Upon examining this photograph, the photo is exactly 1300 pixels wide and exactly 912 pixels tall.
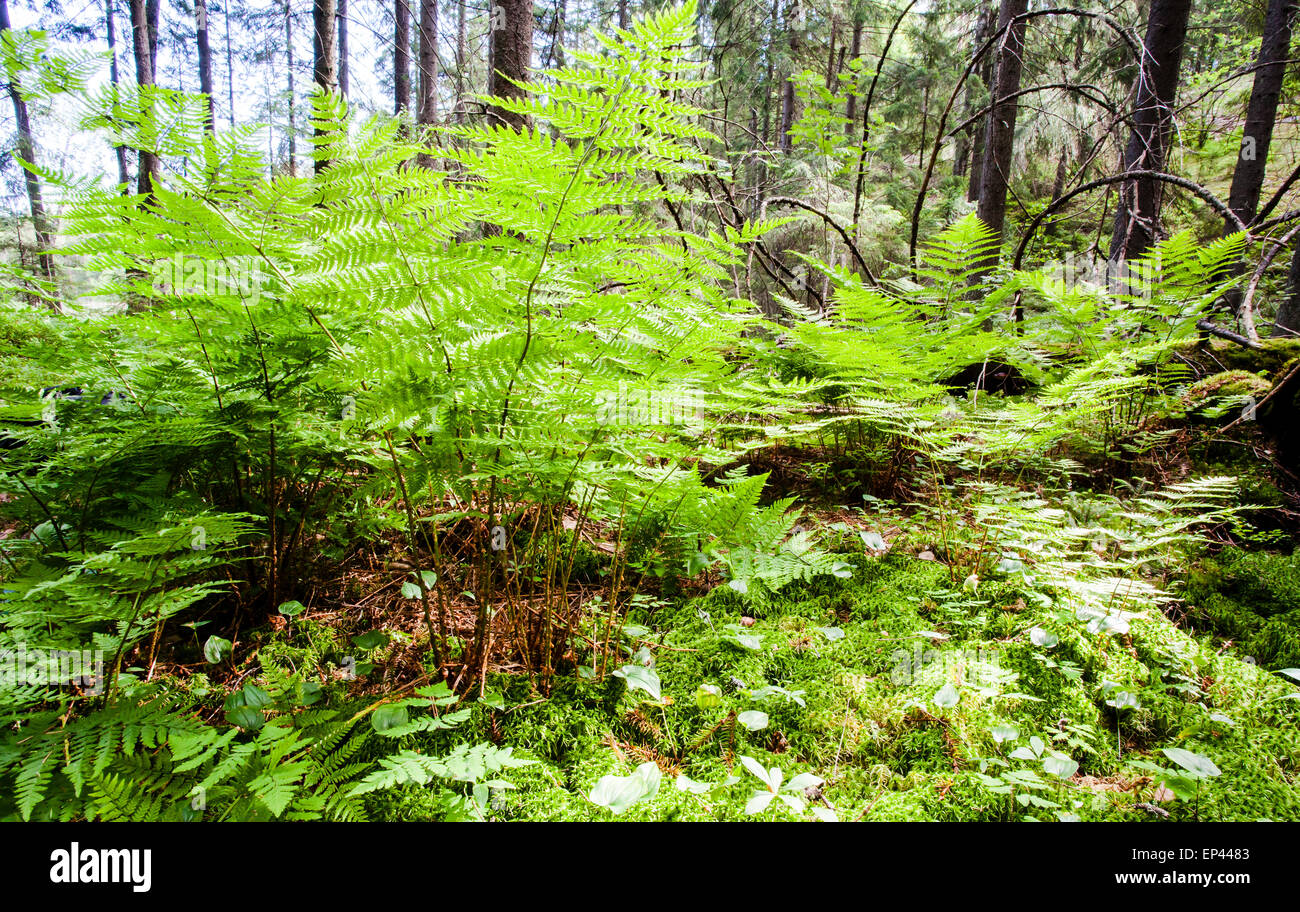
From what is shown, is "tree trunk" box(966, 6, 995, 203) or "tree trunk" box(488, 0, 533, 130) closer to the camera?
"tree trunk" box(488, 0, 533, 130)

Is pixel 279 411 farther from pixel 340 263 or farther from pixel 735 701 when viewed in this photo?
pixel 735 701

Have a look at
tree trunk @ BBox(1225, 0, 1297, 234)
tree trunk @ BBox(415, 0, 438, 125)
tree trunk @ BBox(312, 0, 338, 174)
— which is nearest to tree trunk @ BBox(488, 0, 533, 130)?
tree trunk @ BBox(312, 0, 338, 174)

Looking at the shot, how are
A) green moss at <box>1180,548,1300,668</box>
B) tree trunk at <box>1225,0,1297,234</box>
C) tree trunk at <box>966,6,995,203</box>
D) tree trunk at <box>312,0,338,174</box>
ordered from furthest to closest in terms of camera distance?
tree trunk at <box>966,6,995,203</box>
tree trunk at <box>1225,0,1297,234</box>
tree trunk at <box>312,0,338,174</box>
green moss at <box>1180,548,1300,668</box>

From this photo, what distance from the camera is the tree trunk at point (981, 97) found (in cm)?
920

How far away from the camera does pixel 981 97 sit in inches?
413

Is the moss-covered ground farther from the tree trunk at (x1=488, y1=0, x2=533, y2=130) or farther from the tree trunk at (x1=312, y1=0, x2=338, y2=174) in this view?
the tree trunk at (x1=312, y1=0, x2=338, y2=174)

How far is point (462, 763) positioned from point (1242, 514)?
11.9ft

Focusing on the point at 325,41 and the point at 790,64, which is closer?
the point at 325,41

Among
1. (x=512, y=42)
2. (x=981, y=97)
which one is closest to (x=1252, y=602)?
(x=512, y=42)

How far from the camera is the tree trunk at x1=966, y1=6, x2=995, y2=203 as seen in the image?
9.20m

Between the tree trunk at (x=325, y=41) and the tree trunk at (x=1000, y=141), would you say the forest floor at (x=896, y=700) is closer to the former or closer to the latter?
the tree trunk at (x=1000, y=141)

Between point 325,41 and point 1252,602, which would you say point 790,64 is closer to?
point 325,41

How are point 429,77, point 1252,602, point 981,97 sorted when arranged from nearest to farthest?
point 1252,602
point 429,77
point 981,97
